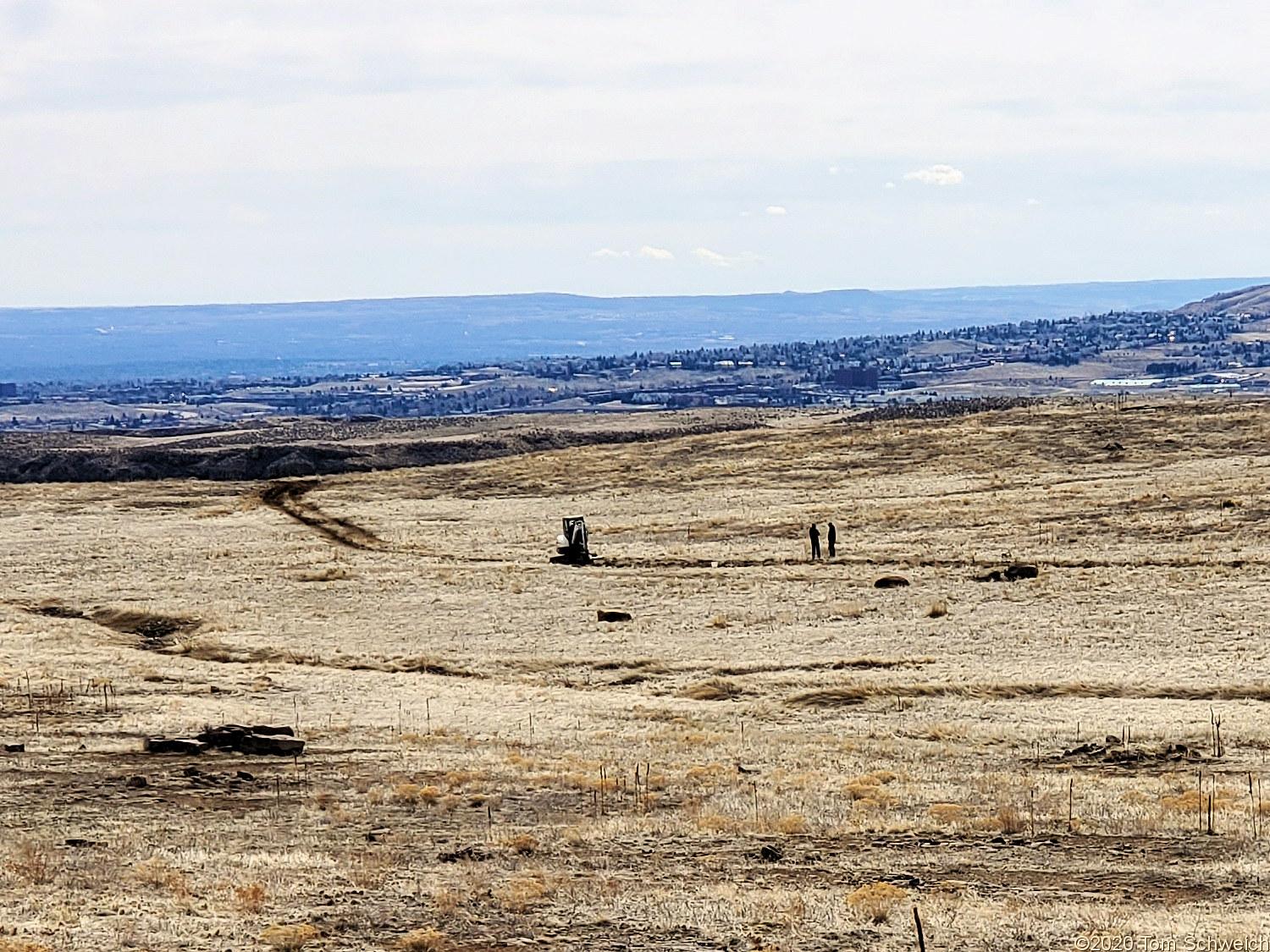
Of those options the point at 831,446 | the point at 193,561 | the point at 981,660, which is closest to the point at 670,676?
the point at 981,660

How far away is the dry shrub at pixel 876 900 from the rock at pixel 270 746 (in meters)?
11.1

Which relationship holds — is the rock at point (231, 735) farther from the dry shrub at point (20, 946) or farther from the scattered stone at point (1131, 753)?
the scattered stone at point (1131, 753)

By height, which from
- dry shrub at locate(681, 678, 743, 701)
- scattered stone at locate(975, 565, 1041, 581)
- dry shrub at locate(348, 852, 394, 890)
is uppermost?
dry shrub at locate(348, 852, 394, 890)

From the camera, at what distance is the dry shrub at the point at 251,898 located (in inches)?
611

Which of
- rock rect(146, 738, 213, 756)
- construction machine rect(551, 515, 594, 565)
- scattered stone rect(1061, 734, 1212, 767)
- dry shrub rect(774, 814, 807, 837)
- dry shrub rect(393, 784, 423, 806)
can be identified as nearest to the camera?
dry shrub rect(774, 814, 807, 837)

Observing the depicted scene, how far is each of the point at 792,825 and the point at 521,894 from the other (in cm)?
428

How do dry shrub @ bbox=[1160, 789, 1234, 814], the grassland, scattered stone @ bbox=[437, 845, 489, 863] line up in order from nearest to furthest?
the grassland → scattered stone @ bbox=[437, 845, 489, 863] → dry shrub @ bbox=[1160, 789, 1234, 814]

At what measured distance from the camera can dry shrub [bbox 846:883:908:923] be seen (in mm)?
15078

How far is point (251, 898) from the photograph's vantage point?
51.9 ft

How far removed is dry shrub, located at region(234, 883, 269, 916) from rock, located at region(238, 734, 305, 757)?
7.92 meters

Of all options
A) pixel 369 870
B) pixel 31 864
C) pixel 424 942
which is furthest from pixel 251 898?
pixel 31 864

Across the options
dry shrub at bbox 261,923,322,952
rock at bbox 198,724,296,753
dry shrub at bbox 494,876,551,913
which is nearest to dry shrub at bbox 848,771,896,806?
dry shrub at bbox 494,876,551,913

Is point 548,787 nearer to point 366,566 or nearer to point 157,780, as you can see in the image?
point 157,780

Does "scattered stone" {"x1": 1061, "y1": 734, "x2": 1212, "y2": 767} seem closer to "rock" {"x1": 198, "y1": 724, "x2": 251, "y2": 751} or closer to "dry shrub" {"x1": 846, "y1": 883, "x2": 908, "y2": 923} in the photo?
"dry shrub" {"x1": 846, "y1": 883, "x2": 908, "y2": 923}
